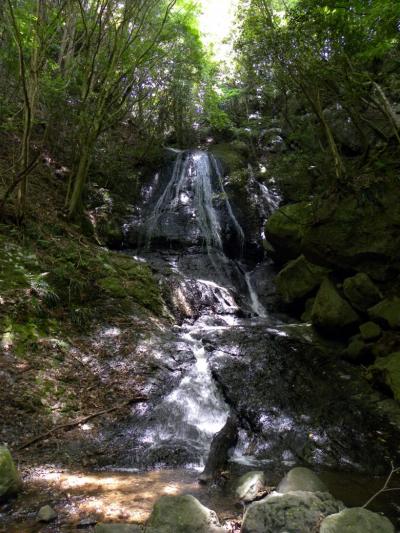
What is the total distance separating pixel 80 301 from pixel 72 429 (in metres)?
3.03

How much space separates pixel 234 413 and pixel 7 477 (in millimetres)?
3407

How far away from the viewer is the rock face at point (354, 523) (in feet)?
9.91

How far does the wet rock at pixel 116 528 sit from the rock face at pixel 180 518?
0.37 ft

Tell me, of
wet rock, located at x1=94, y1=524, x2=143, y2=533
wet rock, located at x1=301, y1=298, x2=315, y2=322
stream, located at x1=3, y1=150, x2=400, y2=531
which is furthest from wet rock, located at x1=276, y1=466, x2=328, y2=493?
wet rock, located at x1=301, y1=298, x2=315, y2=322

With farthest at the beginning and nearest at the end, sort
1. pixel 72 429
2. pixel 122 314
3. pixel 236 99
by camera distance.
Result: pixel 236 99 < pixel 122 314 < pixel 72 429

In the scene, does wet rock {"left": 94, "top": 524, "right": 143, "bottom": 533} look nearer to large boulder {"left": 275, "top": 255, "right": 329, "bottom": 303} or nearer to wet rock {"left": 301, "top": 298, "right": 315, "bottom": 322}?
wet rock {"left": 301, "top": 298, "right": 315, "bottom": 322}

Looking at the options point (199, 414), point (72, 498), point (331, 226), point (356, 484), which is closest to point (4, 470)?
point (72, 498)

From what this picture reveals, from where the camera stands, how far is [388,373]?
22.1ft

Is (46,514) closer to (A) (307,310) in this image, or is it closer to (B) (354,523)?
(B) (354,523)

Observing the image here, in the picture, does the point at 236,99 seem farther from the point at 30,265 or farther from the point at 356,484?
the point at 356,484

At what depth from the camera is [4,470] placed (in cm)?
357

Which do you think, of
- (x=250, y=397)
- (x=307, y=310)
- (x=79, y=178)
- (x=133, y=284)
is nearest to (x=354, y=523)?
(x=250, y=397)

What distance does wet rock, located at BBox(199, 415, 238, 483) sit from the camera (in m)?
4.55

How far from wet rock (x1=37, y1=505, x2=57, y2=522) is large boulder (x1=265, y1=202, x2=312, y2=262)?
362 inches
